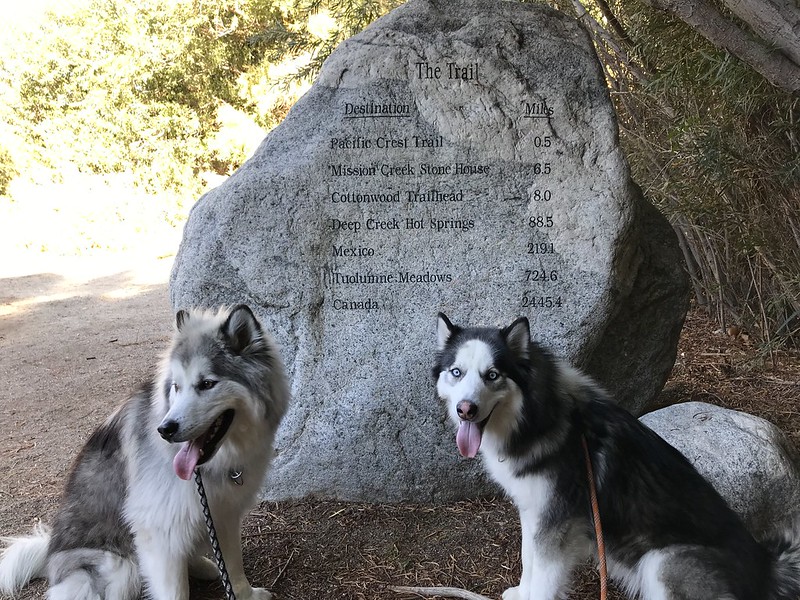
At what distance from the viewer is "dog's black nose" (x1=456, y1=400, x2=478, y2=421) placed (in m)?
2.91

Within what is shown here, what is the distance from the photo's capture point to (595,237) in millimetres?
4398

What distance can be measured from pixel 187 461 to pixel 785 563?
2628 mm

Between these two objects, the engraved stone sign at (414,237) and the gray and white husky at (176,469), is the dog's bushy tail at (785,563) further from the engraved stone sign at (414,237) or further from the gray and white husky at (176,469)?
the gray and white husky at (176,469)

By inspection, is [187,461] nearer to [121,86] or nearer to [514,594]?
[514,594]

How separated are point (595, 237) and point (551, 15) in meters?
1.65

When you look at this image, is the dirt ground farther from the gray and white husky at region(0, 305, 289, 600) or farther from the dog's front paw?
the gray and white husky at region(0, 305, 289, 600)

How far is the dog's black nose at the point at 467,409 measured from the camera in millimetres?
2912

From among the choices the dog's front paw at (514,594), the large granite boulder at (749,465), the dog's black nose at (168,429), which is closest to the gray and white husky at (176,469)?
the dog's black nose at (168,429)

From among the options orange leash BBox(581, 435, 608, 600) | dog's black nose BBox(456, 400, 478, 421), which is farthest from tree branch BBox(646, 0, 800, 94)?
dog's black nose BBox(456, 400, 478, 421)

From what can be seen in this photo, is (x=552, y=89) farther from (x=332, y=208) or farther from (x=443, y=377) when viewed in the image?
(x=443, y=377)

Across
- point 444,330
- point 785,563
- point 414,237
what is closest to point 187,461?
point 444,330

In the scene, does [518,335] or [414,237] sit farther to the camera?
[414,237]

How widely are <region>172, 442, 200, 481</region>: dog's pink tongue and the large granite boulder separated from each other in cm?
280

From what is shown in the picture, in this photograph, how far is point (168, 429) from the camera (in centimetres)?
272
